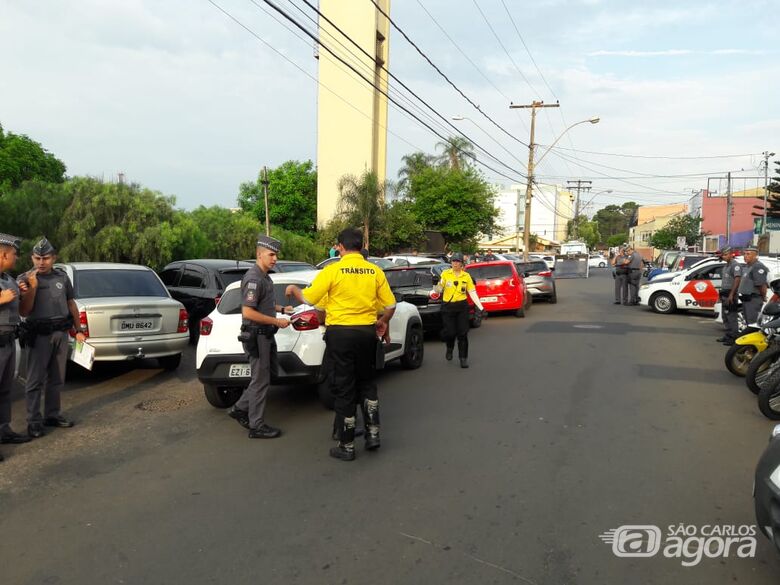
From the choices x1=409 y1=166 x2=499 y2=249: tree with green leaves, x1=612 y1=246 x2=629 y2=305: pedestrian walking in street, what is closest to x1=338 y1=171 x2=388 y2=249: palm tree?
x1=409 y1=166 x2=499 y2=249: tree with green leaves

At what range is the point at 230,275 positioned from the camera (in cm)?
1166

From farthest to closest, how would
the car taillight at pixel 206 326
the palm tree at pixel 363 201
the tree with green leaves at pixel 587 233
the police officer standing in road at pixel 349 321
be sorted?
1. the tree with green leaves at pixel 587 233
2. the palm tree at pixel 363 201
3. the car taillight at pixel 206 326
4. the police officer standing in road at pixel 349 321

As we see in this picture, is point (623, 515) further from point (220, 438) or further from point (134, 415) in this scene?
point (134, 415)

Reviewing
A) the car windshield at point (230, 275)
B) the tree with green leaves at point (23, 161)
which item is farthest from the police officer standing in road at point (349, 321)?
the tree with green leaves at point (23, 161)

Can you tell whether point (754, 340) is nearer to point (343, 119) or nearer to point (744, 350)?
point (744, 350)

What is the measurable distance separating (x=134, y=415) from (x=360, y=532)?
13.1 ft

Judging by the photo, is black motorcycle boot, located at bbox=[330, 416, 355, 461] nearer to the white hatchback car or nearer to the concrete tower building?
the white hatchback car

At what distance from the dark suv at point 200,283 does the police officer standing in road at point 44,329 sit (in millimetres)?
4839

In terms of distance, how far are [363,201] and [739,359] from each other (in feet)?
90.7

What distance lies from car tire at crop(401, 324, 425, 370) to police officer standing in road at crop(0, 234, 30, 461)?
511 cm

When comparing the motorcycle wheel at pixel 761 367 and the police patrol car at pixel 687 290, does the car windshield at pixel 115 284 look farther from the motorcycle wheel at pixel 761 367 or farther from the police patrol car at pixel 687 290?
the police patrol car at pixel 687 290

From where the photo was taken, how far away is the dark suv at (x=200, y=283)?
37.4ft

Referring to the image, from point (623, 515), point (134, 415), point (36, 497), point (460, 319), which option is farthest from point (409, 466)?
point (460, 319)

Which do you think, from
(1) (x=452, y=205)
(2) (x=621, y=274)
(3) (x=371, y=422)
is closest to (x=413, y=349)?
(3) (x=371, y=422)
